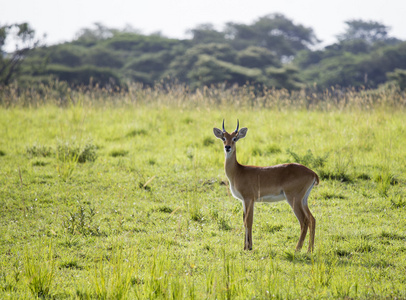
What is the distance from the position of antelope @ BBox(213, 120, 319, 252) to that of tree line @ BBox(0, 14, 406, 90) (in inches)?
770

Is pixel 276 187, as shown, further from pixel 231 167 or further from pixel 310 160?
pixel 310 160

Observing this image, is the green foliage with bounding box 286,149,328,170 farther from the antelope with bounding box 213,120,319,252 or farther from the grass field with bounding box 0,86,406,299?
the antelope with bounding box 213,120,319,252

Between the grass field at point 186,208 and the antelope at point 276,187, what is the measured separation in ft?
0.94

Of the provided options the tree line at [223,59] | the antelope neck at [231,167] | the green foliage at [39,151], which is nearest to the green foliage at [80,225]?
the antelope neck at [231,167]

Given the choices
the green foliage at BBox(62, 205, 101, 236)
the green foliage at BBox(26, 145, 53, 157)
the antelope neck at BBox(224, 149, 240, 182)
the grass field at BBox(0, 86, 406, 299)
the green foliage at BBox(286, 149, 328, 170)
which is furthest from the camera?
the green foliage at BBox(26, 145, 53, 157)

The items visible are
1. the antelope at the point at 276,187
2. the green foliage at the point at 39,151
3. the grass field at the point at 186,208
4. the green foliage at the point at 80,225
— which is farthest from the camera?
the green foliage at the point at 39,151

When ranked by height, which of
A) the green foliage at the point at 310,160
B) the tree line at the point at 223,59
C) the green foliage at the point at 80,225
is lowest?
the green foliage at the point at 80,225

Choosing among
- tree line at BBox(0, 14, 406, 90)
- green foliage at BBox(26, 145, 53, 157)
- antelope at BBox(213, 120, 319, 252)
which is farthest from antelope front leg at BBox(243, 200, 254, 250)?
tree line at BBox(0, 14, 406, 90)

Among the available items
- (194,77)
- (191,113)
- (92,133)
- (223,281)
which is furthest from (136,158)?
(194,77)

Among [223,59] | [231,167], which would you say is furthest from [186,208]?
[223,59]

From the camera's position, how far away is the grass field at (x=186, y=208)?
3963mm

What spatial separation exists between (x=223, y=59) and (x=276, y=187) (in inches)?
1267

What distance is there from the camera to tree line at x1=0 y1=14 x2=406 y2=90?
97.9ft

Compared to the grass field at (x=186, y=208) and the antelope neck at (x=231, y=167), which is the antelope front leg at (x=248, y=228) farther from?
the antelope neck at (x=231, y=167)
